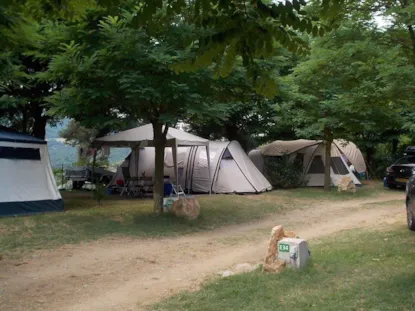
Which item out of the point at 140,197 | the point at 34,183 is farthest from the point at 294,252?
the point at 140,197

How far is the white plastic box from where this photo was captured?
6.08m

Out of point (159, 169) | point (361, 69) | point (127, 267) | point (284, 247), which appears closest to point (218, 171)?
point (159, 169)

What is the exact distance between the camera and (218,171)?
17641mm

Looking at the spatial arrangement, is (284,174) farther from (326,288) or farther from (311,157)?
(326,288)

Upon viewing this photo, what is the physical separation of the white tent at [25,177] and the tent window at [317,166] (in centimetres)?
1233

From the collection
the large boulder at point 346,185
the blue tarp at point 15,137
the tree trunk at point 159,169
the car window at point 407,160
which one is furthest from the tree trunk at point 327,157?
the blue tarp at point 15,137

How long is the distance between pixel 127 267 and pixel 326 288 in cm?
320

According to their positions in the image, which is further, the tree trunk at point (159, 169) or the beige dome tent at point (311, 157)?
the beige dome tent at point (311, 157)

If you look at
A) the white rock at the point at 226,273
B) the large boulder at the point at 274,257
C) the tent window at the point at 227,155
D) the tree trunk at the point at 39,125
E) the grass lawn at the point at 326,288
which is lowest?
the white rock at the point at 226,273

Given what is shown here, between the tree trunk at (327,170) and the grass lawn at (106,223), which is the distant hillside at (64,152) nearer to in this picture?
the tree trunk at (327,170)

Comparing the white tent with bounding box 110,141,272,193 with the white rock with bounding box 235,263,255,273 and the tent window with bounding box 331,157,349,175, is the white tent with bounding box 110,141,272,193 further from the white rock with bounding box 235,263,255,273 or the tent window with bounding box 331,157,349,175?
the white rock with bounding box 235,263,255,273

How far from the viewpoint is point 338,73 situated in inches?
332

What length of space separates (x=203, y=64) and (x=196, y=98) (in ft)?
22.6

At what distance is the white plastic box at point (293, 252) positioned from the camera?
6082 millimetres
